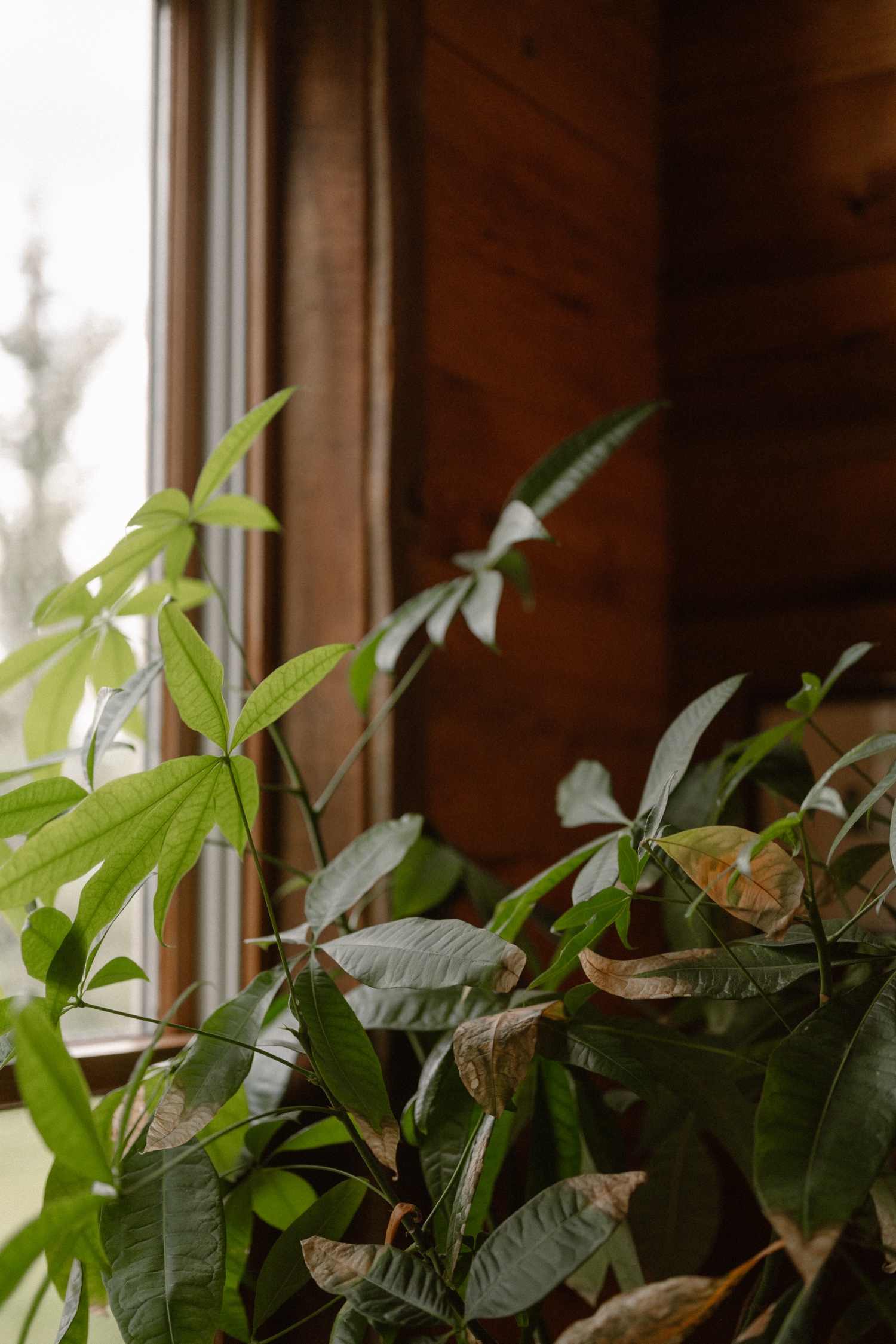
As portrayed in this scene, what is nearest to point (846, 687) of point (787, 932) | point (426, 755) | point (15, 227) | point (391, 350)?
point (426, 755)

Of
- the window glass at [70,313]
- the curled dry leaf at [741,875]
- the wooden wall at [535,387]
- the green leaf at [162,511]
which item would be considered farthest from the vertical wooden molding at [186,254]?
the curled dry leaf at [741,875]

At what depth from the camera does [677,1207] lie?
83 centimetres

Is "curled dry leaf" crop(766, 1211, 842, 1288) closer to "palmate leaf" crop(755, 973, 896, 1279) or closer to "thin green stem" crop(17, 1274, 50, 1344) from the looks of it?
"palmate leaf" crop(755, 973, 896, 1279)

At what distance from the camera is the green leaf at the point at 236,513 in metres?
0.86

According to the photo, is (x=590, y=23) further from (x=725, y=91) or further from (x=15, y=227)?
(x=15, y=227)

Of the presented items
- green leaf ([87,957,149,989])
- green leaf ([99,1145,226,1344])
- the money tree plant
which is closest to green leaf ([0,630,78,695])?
the money tree plant

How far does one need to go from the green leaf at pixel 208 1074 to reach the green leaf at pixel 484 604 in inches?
11.0

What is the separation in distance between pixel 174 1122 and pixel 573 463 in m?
0.58

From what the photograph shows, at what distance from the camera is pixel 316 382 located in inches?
45.4

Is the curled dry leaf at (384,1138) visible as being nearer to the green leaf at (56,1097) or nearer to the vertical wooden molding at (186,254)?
the green leaf at (56,1097)

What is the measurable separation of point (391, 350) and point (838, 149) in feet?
2.45

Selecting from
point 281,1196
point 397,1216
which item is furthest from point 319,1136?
point 397,1216

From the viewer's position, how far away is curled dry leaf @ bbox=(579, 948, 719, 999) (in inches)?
22.7

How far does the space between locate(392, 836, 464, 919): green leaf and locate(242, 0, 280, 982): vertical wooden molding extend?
11.1 inches
